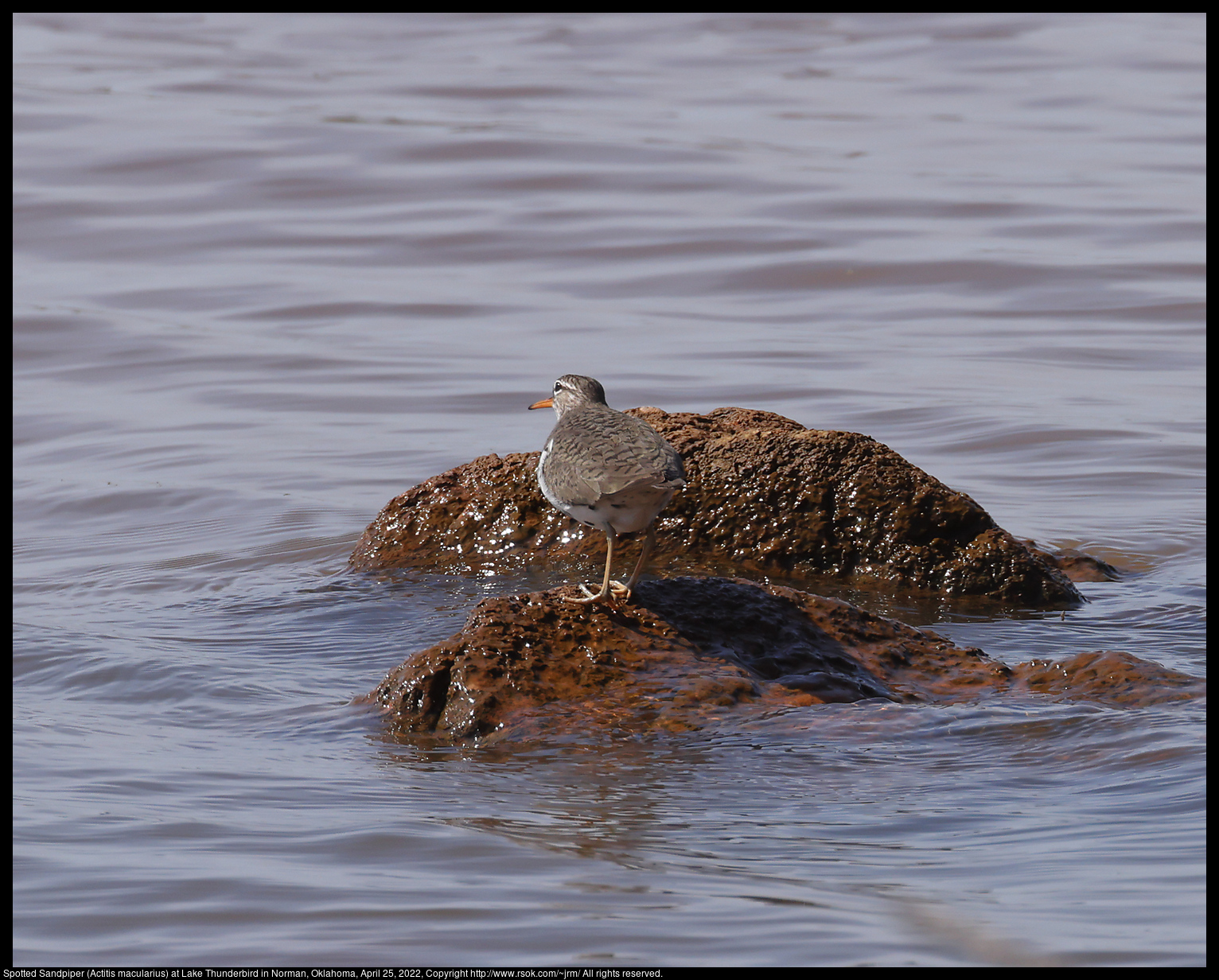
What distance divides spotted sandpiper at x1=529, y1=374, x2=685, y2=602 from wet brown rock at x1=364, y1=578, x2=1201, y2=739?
18cm

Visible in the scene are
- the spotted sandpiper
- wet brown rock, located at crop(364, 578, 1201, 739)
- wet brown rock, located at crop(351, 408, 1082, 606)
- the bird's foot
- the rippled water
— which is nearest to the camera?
the rippled water

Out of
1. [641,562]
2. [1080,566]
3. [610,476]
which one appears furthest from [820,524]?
[610,476]

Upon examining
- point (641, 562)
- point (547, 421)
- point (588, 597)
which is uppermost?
point (547, 421)

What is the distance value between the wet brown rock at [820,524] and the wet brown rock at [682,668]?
49.1 inches

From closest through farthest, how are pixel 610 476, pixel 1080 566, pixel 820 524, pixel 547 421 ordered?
pixel 610 476 < pixel 820 524 < pixel 1080 566 < pixel 547 421

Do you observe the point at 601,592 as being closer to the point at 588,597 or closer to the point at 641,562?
the point at 588,597

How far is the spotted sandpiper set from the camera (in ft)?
15.6

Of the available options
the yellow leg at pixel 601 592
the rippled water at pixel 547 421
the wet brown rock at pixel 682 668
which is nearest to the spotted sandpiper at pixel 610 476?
the yellow leg at pixel 601 592

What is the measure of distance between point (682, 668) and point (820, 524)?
180cm

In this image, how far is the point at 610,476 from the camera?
4.77 m

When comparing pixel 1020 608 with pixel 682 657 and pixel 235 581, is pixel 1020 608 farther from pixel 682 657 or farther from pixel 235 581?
pixel 235 581

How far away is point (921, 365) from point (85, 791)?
7.70 meters

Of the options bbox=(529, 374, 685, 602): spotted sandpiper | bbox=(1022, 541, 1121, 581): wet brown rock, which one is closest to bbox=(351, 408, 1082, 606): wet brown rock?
bbox=(1022, 541, 1121, 581): wet brown rock

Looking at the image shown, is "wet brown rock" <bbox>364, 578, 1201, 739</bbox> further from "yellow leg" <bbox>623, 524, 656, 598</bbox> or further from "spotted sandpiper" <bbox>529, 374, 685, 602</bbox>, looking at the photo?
"spotted sandpiper" <bbox>529, 374, 685, 602</bbox>
